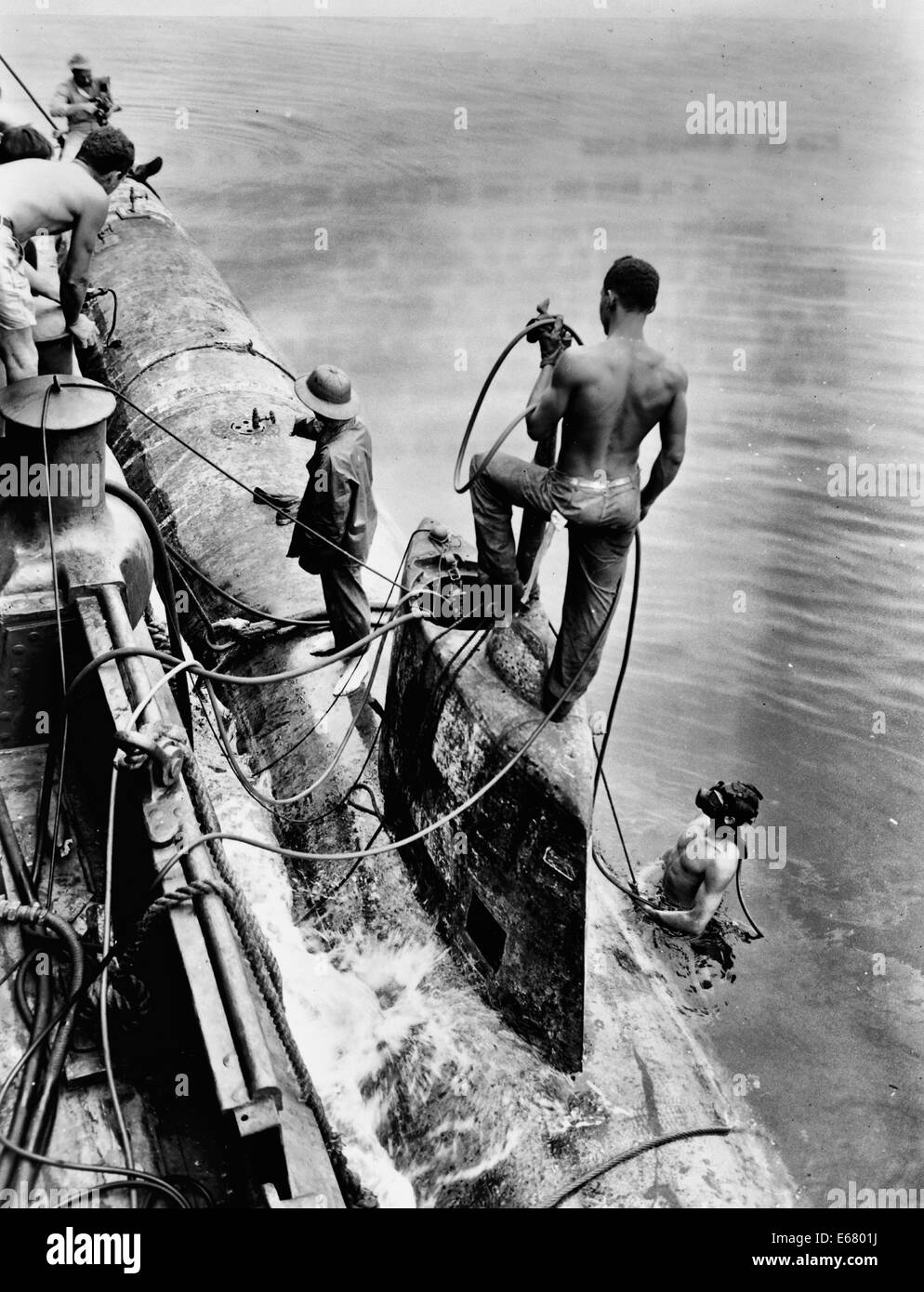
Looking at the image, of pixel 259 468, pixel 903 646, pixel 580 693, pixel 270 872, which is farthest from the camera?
pixel 903 646

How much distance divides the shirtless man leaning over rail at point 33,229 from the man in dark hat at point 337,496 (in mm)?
1321

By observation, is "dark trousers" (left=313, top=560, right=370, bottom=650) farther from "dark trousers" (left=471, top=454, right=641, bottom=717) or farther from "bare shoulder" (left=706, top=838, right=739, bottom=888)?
"bare shoulder" (left=706, top=838, right=739, bottom=888)

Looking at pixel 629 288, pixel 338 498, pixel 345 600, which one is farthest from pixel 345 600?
pixel 629 288

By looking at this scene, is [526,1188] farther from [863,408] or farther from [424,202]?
[424,202]

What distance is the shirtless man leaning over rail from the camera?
637cm

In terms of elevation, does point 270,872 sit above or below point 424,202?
below

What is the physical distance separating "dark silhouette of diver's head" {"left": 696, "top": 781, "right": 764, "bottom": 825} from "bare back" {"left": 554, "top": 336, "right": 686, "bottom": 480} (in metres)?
2.46

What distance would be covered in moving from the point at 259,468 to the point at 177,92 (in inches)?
602

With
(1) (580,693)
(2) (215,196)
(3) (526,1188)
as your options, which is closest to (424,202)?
(2) (215,196)

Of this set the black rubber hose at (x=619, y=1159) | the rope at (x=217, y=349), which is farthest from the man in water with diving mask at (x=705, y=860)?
the rope at (x=217, y=349)

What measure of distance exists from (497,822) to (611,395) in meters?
2.10

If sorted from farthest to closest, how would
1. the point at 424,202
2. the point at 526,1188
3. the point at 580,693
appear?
the point at 424,202, the point at 580,693, the point at 526,1188

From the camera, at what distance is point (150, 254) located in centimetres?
1136

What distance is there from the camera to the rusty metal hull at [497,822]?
591 centimetres
